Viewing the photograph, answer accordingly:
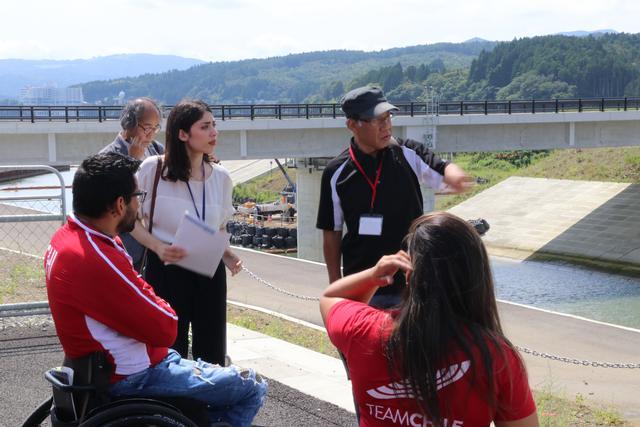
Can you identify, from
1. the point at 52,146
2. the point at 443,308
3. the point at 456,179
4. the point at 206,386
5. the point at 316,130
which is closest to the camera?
the point at 443,308

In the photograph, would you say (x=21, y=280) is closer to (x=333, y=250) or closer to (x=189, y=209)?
(x=189, y=209)

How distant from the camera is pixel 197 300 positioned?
5258 mm

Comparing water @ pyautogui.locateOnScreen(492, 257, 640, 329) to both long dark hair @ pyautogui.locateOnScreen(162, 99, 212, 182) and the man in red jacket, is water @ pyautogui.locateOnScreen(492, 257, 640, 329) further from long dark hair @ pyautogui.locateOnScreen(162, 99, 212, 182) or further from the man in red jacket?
the man in red jacket

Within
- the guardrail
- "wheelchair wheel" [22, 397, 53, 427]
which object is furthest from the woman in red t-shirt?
the guardrail

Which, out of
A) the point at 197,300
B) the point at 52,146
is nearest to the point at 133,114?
the point at 197,300

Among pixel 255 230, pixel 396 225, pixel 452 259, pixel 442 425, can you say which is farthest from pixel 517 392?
pixel 255 230

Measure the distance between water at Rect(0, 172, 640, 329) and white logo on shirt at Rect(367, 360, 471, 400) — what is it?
19732 millimetres

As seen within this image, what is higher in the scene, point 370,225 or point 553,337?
point 370,225

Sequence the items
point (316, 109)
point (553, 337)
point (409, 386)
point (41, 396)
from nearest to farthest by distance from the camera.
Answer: point (409, 386) → point (41, 396) → point (553, 337) → point (316, 109)

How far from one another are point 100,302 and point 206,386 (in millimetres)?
696

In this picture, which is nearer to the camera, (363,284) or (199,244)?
(363,284)

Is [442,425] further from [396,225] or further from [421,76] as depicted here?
[421,76]

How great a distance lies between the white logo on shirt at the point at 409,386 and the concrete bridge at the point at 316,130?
25679mm

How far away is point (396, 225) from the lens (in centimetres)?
457
